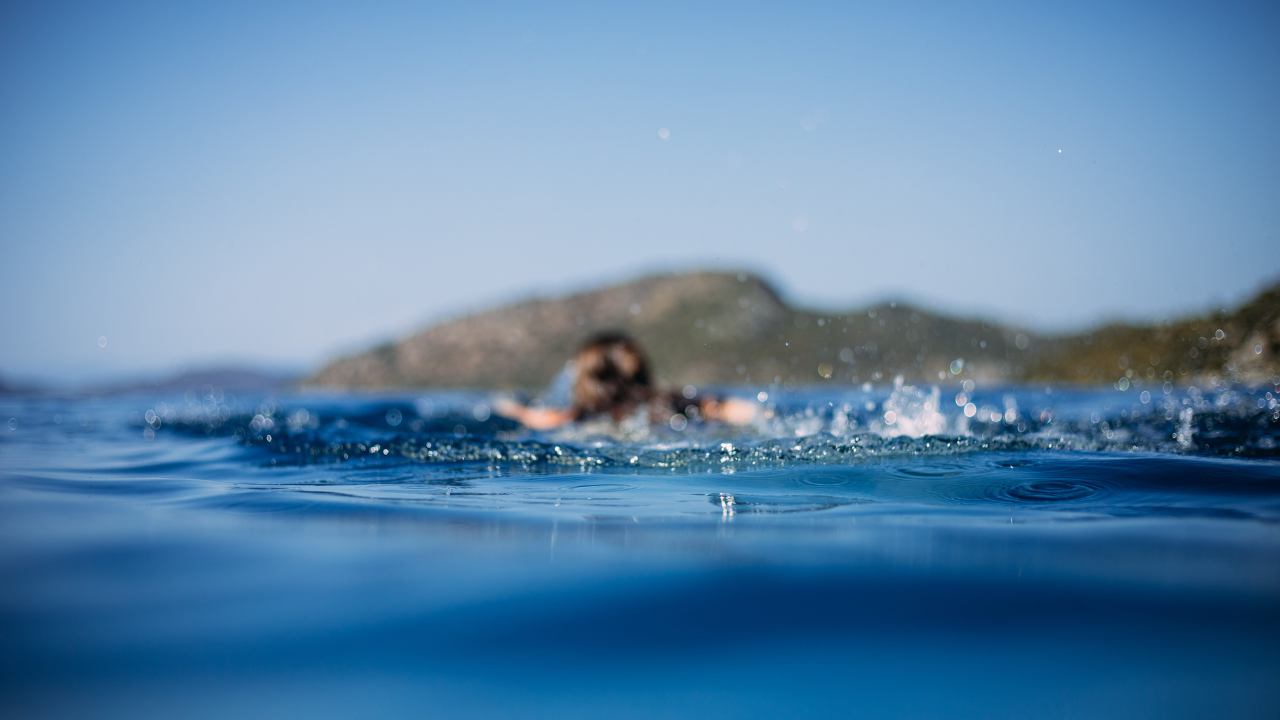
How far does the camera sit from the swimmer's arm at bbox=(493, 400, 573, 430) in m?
8.42

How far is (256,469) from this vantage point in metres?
→ 5.18

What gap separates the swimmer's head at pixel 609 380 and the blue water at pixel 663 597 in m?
4.46

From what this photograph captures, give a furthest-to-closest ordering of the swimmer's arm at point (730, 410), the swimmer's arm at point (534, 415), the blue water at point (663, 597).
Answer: the swimmer's arm at point (534, 415) < the swimmer's arm at point (730, 410) < the blue water at point (663, 597)

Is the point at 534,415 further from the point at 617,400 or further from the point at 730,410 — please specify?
the point at 730,410

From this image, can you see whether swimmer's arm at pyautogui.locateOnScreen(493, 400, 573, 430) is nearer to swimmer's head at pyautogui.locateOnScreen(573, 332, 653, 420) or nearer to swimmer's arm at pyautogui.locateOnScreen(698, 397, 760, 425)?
swimmer's head at pyautogui.locateOnScreen(573, 332, 653, 420)

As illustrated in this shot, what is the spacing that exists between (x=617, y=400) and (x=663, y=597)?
6635 millimetres

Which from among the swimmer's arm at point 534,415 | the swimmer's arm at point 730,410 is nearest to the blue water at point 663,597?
the swimmer's arm at point 730,410

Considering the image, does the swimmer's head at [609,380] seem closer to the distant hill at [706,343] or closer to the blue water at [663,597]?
the blue water at [663,597]

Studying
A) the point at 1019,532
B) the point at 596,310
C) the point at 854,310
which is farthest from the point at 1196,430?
the point at 596,310

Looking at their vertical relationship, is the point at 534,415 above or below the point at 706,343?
below

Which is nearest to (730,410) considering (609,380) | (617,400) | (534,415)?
(617,400)

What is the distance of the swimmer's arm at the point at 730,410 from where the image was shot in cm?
815

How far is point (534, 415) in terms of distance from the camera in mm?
8758

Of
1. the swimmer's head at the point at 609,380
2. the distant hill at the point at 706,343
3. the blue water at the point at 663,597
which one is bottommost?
the blue water at the point at 663,597
